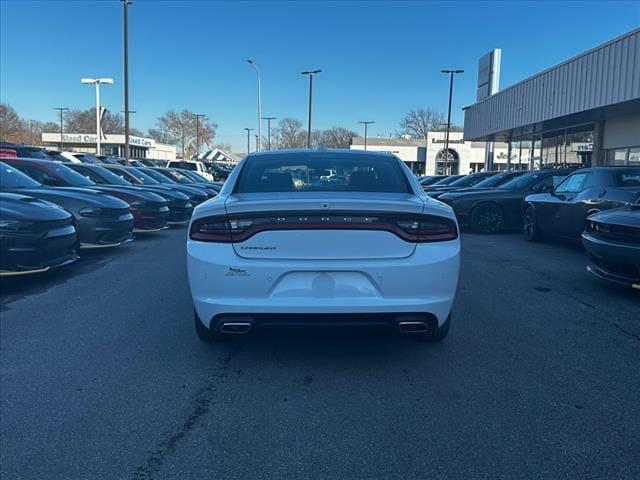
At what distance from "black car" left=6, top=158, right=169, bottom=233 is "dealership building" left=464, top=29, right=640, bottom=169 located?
1274 centimetres

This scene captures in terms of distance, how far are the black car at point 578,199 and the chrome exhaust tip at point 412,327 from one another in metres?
5.20

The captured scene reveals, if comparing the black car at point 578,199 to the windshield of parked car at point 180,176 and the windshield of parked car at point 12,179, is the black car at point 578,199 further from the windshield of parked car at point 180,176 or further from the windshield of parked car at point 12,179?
the windshield of parked car at point 180,176

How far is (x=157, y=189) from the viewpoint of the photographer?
13.4m

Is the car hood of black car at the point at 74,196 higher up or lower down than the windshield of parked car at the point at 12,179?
lower down

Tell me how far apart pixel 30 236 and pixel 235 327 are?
12.1 feet

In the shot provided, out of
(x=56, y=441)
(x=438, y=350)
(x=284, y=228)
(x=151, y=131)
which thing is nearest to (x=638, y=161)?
(x=438, y=350)

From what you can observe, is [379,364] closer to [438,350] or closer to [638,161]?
[438,350]

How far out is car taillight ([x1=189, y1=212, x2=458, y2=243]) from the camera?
3.51 m

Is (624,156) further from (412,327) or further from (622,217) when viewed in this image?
(412,327)

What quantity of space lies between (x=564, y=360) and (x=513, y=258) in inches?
191

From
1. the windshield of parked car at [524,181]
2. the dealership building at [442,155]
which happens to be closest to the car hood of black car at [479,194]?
the windshield of parked car at [524,181]

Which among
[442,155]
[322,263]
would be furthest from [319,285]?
[442,155]

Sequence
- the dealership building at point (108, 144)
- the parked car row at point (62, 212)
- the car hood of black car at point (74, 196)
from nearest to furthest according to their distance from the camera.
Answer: the parked car row at point (62, 212) < the car hood of black car at point (74, 196) < the dealership building at point (108, 144)

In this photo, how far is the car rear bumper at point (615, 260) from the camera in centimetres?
553
